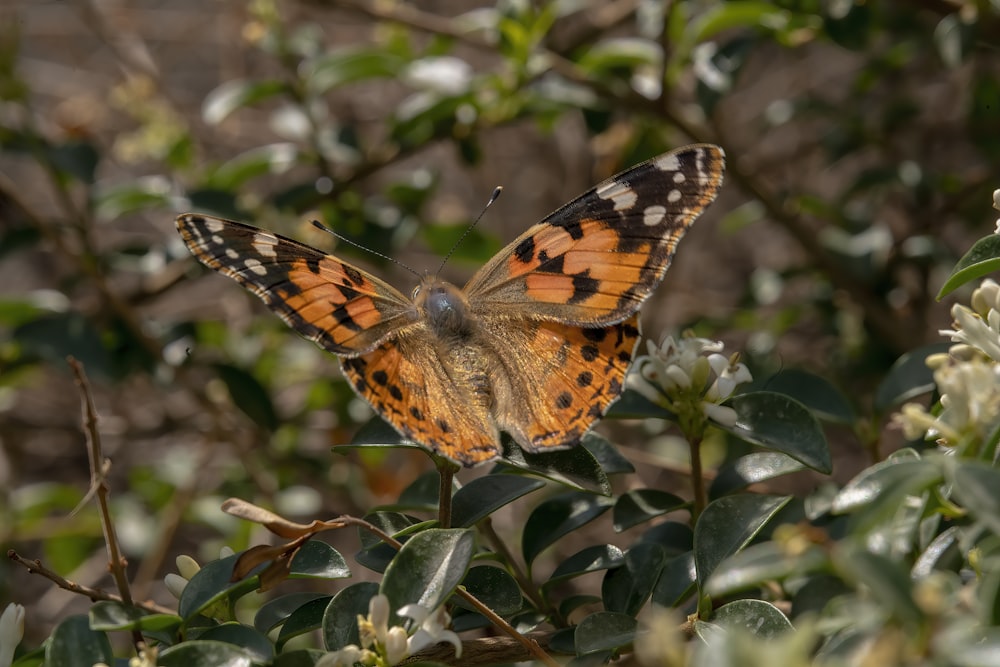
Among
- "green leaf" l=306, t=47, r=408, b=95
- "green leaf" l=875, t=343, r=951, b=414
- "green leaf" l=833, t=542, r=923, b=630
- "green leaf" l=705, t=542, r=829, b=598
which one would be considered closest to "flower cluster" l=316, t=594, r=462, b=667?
"green leaf" l=705, t=542, r=829, b=598

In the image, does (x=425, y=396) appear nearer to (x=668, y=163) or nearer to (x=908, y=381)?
(x=668, y=163)

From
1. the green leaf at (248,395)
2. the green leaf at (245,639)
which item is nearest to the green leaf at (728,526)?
the green leaf at (245,639)

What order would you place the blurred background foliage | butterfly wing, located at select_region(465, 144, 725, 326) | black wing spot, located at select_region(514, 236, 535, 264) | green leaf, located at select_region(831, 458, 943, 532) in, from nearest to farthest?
1. green leaf, located at select_region(831, 458, 943, 532)
2. butterfly wing, located at select_region(465, 144, 725, 326)
3. black wing spot, located at select_region(514, 236, 535, 264)
4. the blurred background foliage

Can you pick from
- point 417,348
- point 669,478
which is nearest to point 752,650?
point 417,348

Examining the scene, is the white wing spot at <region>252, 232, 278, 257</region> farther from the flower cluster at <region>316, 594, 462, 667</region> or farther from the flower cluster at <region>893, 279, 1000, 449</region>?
the flower cluster at <region>893, 279, 1000, 449</region>

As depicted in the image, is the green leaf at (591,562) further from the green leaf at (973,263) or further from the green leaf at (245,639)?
the green leaf at (973,263)

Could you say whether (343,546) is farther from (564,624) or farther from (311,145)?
(564,624)
